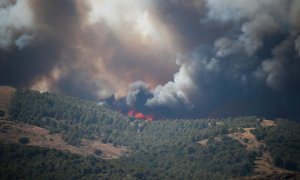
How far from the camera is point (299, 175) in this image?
72375 millimetres

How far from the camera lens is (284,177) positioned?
74.2 m

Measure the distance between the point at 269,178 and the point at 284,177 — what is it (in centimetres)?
235

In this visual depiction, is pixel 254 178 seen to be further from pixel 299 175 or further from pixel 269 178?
pixel 299 175

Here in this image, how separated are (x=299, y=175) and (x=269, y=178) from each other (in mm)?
4824

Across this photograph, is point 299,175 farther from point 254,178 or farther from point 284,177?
point 254,178

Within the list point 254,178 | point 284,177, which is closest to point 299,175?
point 284,177

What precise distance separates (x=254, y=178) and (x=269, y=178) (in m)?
2.54

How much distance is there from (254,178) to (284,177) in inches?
190

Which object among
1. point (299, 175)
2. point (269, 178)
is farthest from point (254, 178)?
point (299, 175)

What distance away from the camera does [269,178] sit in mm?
74750

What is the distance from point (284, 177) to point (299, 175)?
2690 mm

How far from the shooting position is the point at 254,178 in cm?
7612
